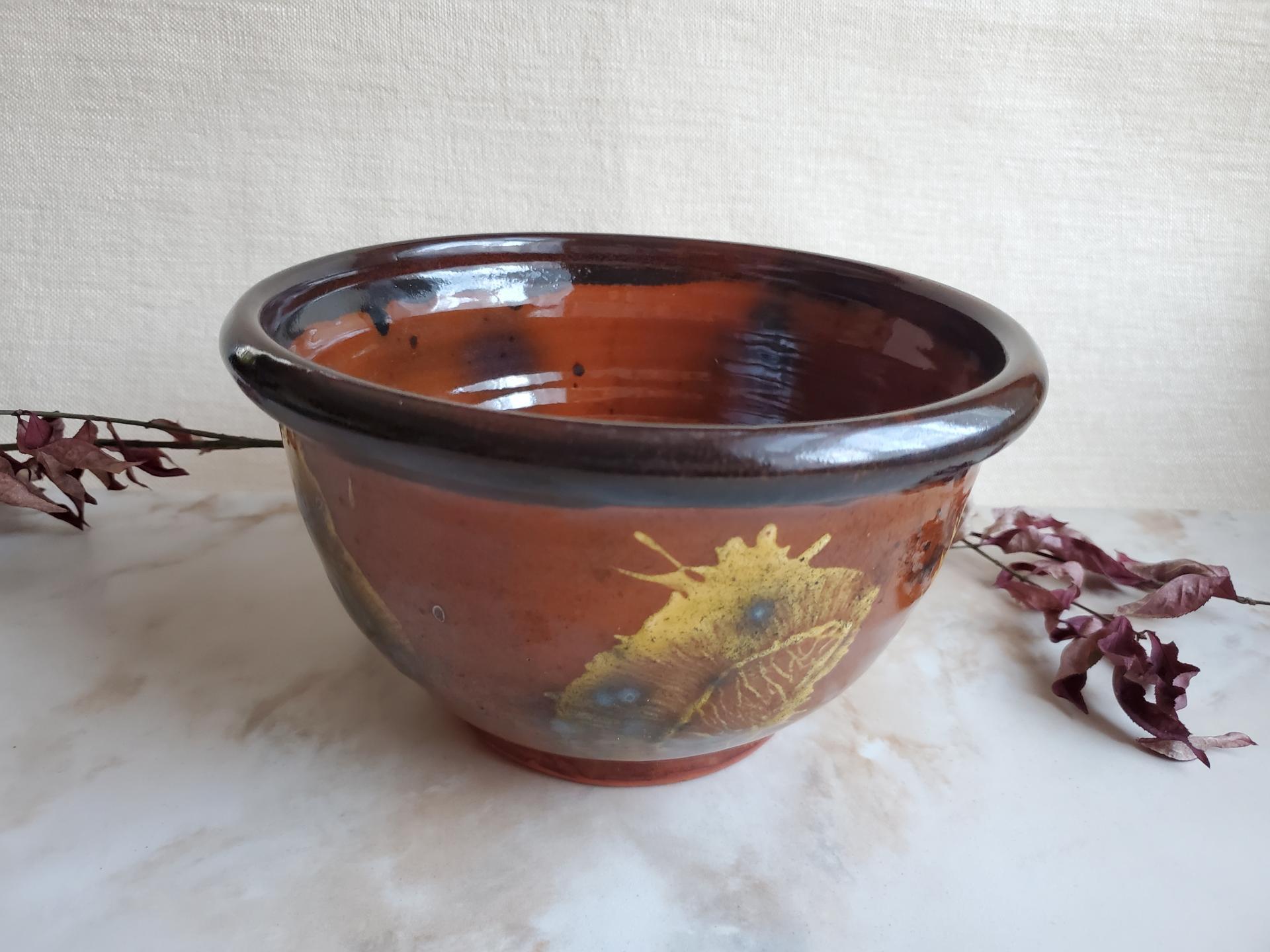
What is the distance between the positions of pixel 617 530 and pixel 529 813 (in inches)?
8.0

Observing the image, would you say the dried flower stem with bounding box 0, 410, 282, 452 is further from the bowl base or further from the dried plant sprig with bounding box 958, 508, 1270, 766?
the dried plant sprig with bounding box 958, 508, 1270, 766

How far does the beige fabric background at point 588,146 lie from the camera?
86 cm

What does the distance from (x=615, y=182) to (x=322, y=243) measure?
25cm

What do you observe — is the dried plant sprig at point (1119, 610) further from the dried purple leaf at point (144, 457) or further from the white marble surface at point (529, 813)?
the dried purple leaf at point (144, 457)

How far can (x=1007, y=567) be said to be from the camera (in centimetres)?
79

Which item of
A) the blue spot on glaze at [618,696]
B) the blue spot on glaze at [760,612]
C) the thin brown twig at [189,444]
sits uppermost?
the blue spot on glaze at [760,612]

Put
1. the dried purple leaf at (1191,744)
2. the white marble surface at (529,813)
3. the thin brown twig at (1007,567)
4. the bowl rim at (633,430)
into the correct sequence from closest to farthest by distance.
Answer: the bowl rim at (633,430) < the white marble surface at (529,813) < the dried purple leaf at (1191,744) < the thin brown twig at (1007,567)

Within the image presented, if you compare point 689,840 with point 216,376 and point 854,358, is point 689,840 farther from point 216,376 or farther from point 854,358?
point 216,376

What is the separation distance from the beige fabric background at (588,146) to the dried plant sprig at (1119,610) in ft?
0.89

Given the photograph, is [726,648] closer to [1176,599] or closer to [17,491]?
[1176,599]

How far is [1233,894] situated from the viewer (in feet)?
1.68

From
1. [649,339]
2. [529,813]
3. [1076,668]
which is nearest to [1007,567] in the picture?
[1076,668]

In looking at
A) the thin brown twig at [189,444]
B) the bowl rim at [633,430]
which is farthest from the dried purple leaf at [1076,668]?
the thin brown twig at [189,444]

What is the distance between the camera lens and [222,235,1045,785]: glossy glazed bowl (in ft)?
1.21
